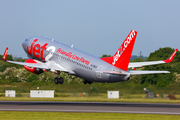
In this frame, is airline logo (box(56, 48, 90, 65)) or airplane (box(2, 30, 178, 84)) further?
airline logo (box(56, 48, 90, 65))

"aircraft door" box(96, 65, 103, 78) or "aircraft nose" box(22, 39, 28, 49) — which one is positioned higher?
"aircraft nose" box(22, 39, 28, 49)

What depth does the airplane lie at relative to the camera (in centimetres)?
5128

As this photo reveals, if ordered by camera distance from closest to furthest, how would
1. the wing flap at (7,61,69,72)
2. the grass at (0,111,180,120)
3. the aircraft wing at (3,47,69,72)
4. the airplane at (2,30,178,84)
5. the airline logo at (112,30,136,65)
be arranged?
the grass at (0,111,180,120) < the airline logo at (112,30,136,65) < the airplane at (2,30,178,84) < the aircraft wing at (3,47,69,72) < the wing flap at (7,61,69,72)

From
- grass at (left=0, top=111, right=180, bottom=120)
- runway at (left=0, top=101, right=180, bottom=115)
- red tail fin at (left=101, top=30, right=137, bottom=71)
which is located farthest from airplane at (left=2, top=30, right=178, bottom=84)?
grass at (left=0, top=111, right=180, bottom=120)

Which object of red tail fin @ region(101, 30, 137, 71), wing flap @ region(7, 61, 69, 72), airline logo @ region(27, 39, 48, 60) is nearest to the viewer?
red tail fin @ region(101, 30, 137, 71)

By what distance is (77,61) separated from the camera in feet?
186

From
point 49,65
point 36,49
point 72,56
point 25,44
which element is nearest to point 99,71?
point 72,56

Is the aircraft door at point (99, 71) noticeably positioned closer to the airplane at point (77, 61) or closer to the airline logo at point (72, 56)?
the airplane at point (77, 61)

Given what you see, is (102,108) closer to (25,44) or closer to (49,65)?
(49,65)

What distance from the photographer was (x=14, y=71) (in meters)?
109

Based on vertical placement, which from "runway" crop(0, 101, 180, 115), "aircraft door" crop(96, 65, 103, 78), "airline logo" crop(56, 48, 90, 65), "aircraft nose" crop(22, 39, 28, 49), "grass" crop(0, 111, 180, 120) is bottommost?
"grass" crop(0, 111, 180, 120)

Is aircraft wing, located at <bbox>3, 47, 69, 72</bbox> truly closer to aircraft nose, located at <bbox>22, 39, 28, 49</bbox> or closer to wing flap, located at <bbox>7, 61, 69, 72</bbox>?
wing flap, located at <bbox>7, 61, 69, 72</bbox>

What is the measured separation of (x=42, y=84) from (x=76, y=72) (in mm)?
36283

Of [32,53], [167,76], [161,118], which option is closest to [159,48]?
[167,76]
